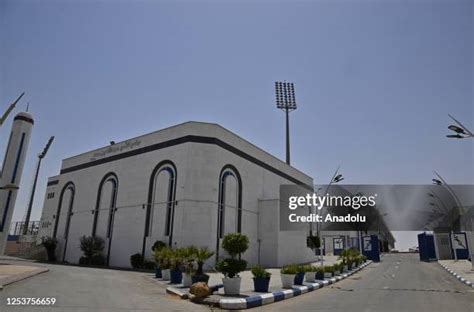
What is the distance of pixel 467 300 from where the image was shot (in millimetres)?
13156

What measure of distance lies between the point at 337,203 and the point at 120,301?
53.2 meters

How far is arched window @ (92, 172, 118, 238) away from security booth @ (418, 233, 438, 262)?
1632 inches

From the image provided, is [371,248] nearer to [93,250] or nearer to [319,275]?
[319,275]

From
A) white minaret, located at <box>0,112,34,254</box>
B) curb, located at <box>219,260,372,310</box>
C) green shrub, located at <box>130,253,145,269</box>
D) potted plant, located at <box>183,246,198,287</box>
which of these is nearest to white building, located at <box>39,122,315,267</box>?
green shrub, located at <box>130,253,145,269</box>

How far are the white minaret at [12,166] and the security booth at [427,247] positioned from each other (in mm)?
48931

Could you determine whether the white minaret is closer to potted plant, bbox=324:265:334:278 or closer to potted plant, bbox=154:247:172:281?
potted plant, bbox=154:247:172:281

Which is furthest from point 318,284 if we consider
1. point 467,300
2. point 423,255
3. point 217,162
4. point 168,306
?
point 423,255

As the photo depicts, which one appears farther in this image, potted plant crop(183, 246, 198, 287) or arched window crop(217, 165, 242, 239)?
arched window crop(217, 165, 242, 239)

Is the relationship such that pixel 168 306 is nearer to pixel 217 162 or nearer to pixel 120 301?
pixel 120 301

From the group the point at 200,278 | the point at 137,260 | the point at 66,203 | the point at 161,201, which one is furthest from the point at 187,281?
the point at 66,203

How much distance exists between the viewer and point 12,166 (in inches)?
941

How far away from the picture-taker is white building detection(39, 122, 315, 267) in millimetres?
28797

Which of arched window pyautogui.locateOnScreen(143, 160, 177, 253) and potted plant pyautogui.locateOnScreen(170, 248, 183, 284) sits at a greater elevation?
arched window pyautogui.locateOnScreen(143, 160, 177, 253)

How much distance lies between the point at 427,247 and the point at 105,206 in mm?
42906
